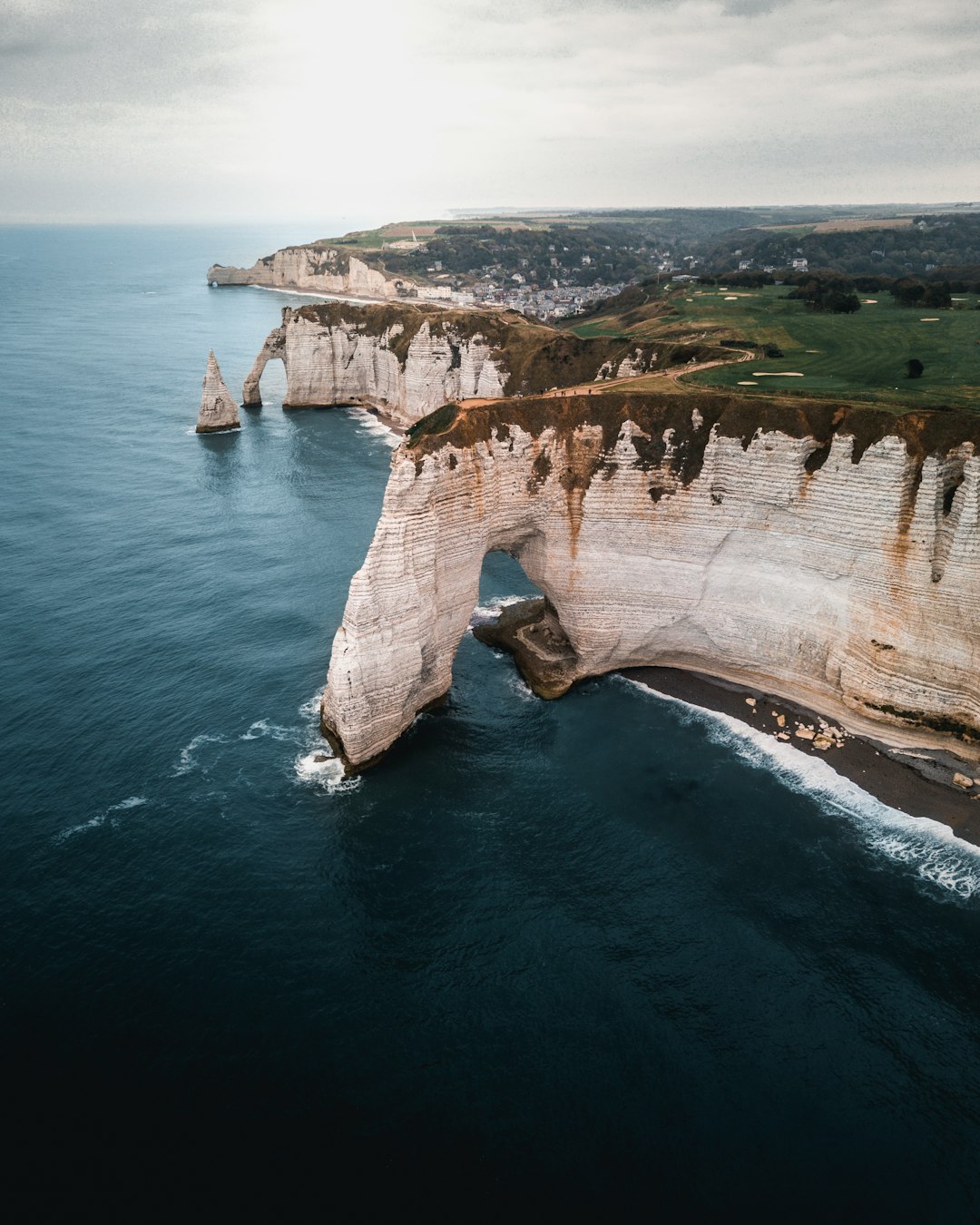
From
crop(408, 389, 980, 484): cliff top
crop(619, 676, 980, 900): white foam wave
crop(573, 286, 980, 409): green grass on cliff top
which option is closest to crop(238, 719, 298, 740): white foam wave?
crop(408, 389, 980, 484): cliff top

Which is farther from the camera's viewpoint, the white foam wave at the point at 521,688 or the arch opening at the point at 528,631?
the arch opening at the point at 528,631

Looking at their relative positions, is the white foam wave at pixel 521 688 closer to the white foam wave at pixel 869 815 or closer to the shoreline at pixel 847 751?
the shoreline at pixel 847 751

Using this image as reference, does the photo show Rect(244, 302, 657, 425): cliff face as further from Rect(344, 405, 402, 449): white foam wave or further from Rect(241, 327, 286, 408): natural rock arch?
Rect(344, 405, 402, 449): white foam wave

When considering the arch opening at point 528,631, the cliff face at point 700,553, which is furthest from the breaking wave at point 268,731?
the arch opening at point 528,631

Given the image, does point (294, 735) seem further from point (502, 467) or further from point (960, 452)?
point (960, 452)

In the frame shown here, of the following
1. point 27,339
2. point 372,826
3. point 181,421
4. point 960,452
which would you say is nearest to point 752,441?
point 960,452

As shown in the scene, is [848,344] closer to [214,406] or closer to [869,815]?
[869,815]

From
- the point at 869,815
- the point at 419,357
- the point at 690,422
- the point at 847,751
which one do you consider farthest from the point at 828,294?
the point at 869,815
